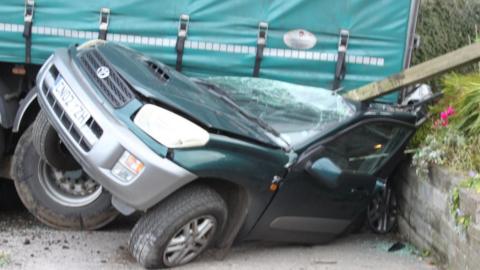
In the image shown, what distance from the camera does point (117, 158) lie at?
15.3 feet

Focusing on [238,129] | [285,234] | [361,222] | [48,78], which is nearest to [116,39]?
[48,78]

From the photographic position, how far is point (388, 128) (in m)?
5.93

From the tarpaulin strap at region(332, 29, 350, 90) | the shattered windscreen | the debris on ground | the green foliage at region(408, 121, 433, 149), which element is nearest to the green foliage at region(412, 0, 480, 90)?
the tarpaulin strap at region(332, 29, 350, 90)

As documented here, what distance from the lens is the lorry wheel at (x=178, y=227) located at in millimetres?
4766

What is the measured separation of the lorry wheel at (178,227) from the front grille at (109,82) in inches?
31.6

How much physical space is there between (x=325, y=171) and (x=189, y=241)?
3.79 ft

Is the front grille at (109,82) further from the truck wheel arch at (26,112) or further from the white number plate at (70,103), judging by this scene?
the truck wheel arch at (26,112)

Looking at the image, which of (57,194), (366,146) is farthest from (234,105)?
(57,194)

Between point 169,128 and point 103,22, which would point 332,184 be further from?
point 103,22

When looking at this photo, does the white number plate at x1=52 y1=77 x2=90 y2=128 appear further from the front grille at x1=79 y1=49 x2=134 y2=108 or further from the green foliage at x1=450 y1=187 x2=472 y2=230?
the green foliage at x1=450 y1=187 x2=472 y2=230

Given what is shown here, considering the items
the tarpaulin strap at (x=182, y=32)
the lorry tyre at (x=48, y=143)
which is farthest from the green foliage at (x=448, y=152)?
the lorry tyre at (x=48, y=143)

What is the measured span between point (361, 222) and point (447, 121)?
1.24 m

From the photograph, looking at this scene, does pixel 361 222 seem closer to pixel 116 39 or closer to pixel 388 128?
pixel 388 128

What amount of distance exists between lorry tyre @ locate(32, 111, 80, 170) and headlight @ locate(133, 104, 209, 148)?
1.26 m
